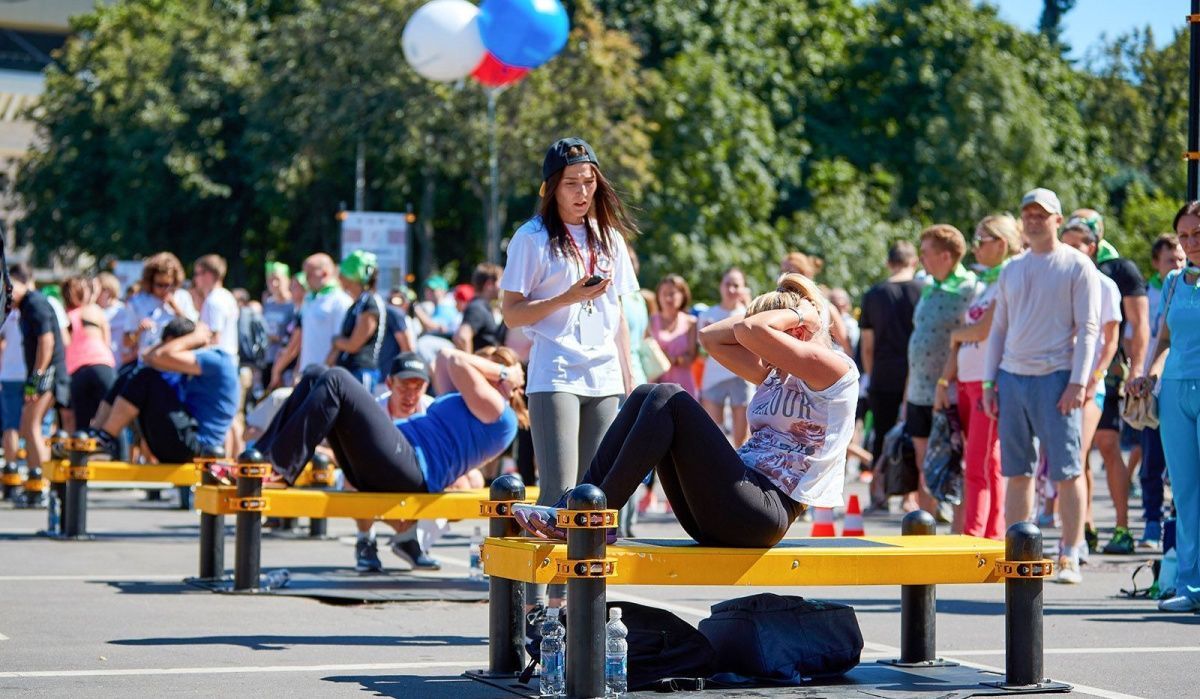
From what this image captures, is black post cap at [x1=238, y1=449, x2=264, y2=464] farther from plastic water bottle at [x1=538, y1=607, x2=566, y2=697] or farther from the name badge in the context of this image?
plastic water bottle at [x1=538, y1=607, x2=566, y2=697]

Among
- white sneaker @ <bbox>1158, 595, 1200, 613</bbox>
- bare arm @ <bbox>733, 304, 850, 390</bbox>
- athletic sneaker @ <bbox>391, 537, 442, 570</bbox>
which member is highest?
bare arm @ <bbox>733, 304, 850, 390</bbox>

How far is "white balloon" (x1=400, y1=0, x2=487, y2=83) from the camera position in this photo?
73.3 ft

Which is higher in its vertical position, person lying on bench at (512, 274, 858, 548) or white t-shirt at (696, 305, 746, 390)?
white t-shirt at (696, 305, 746, 390)

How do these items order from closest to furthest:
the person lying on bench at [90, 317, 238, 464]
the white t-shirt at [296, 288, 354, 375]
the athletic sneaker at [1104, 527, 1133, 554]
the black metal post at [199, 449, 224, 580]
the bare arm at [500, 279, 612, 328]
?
the bare arm at [500, 279, 612, 328] < the black metal post at [199, 449, 224, 580] < the athletic sneaker at [1104, 527, 1133, 554] < the person lying on bench at [90, 317, 238, 464] < the white t-shirt at [296, 288, 354, 375]

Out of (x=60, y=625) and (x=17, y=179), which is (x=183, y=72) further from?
(x=60, y=625)

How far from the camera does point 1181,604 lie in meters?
9.12

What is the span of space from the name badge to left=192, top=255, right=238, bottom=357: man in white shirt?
8.05 m

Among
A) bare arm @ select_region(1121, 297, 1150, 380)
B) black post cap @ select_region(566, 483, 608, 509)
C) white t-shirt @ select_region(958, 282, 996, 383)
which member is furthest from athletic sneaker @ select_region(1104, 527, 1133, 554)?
black post cap @ select_region(566, 483, 608, 509)

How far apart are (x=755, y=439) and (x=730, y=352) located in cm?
34

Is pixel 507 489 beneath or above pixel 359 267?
beneath

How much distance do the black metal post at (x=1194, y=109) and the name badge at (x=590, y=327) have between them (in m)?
3.83

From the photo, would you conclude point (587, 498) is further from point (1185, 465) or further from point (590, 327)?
point (1185, 465)

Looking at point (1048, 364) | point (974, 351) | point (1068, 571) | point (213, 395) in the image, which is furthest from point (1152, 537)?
point (213, 395)

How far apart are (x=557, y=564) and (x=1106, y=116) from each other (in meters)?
56.5
